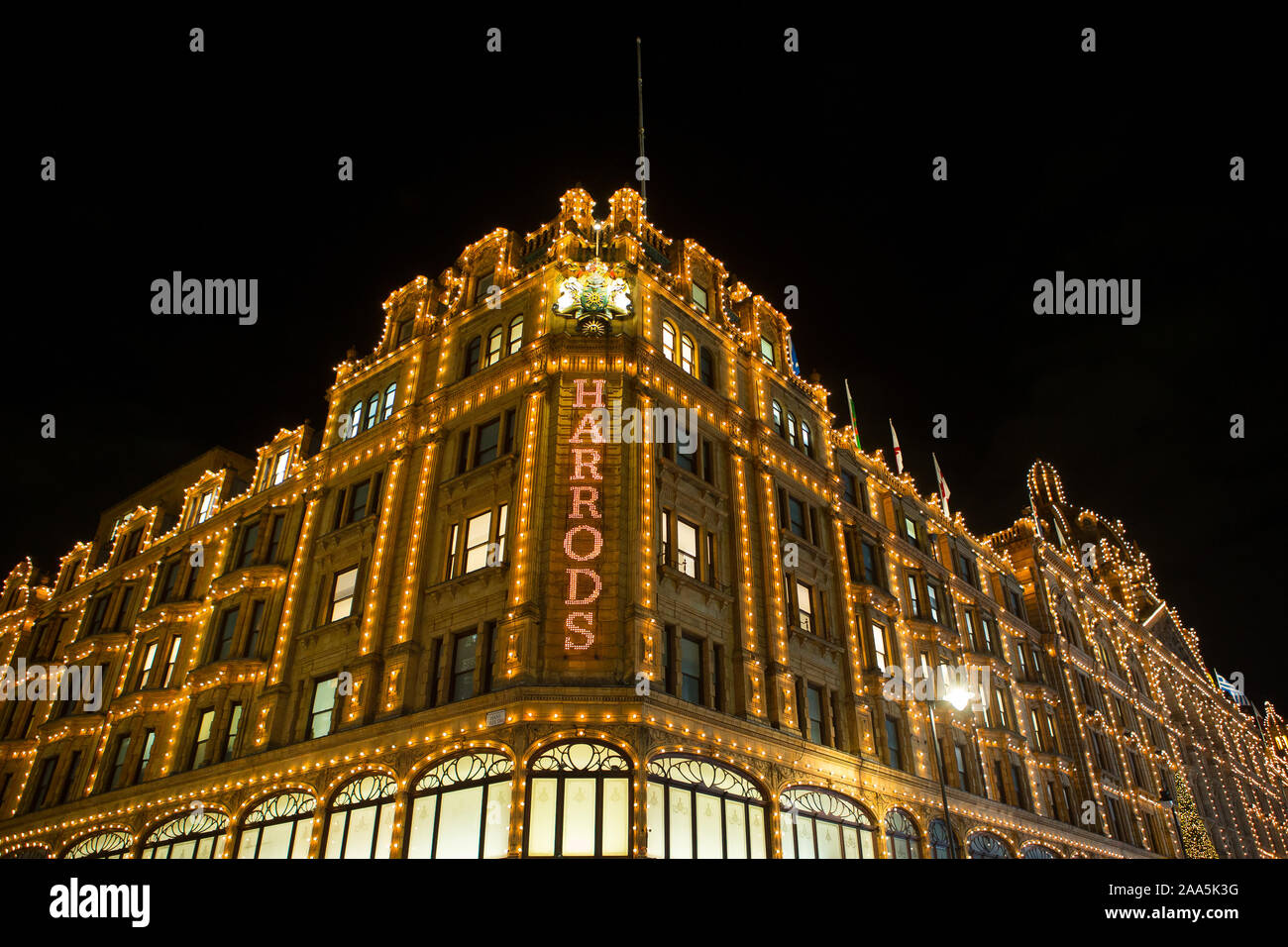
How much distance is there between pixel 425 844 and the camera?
21.9m

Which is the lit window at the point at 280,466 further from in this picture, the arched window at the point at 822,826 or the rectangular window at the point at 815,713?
the arched window at the point at 822,826

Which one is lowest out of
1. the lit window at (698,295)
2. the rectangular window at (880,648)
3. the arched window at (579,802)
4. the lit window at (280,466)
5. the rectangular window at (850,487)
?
the arched window at (579,802)

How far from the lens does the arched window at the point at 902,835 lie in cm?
2811

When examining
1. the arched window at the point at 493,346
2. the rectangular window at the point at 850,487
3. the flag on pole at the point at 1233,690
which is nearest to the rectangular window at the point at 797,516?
the rectangular window at the point at 850,487

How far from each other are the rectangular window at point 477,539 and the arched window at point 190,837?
12.3 metres

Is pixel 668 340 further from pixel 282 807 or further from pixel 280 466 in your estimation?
pixel 282 807

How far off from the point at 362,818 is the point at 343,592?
9.18 meters

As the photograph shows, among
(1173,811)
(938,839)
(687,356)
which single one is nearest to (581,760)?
(938,839)

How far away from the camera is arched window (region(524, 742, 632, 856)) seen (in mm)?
20234

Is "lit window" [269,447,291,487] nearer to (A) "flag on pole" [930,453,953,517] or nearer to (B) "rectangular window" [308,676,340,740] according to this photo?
(B) "rectangular window" [308,676,340,740]
